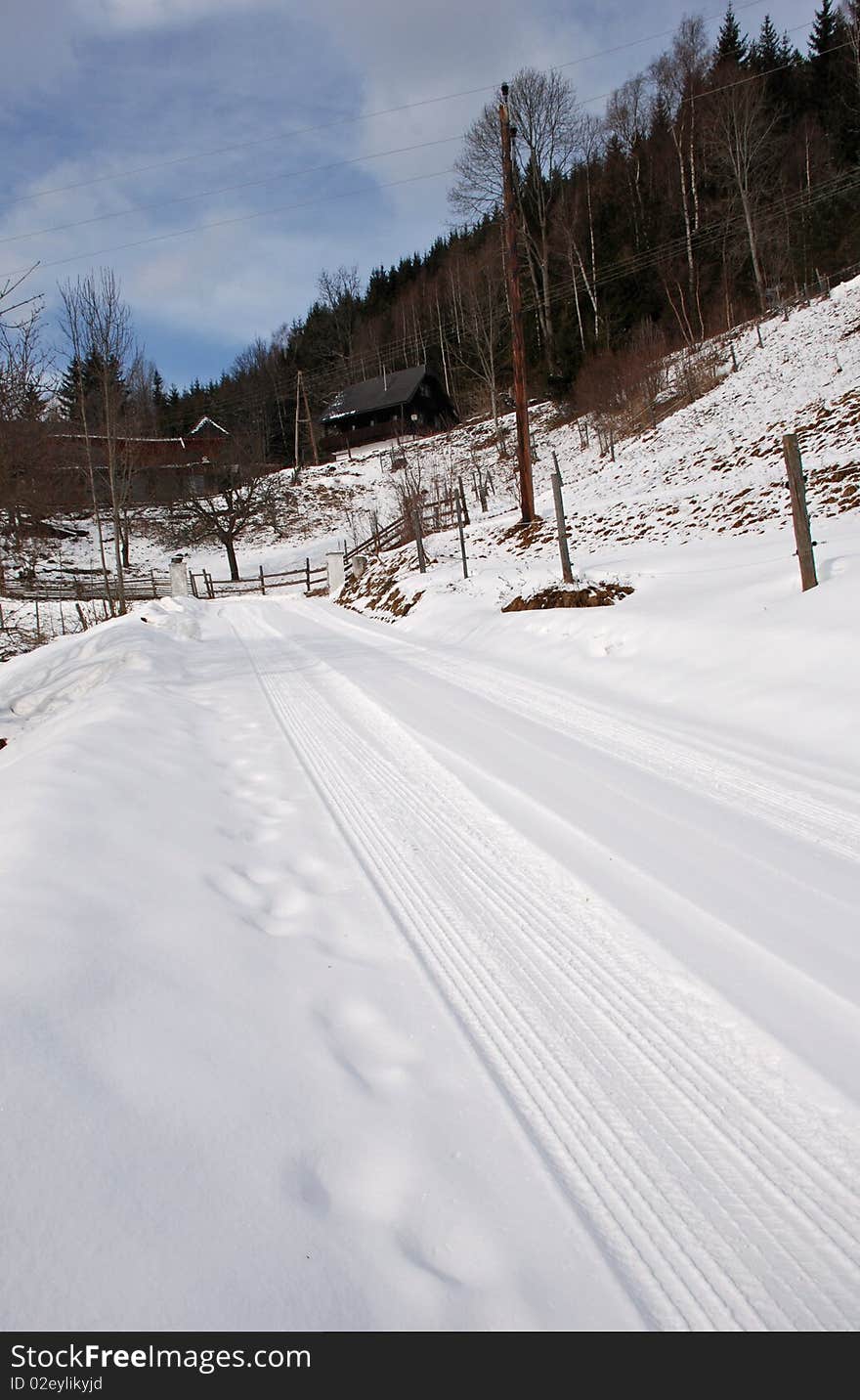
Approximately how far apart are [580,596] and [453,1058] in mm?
8224

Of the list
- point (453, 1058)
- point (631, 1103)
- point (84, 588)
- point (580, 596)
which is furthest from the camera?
point (84, 588)

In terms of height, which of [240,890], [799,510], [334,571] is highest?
[334,571]

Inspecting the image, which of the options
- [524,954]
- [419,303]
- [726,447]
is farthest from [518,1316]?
[419,303]

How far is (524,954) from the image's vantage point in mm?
2607

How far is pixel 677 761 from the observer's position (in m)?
4.43

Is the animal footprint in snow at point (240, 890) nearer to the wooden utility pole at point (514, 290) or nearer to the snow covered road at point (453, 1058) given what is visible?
the snow covered road at point (453, 1058)

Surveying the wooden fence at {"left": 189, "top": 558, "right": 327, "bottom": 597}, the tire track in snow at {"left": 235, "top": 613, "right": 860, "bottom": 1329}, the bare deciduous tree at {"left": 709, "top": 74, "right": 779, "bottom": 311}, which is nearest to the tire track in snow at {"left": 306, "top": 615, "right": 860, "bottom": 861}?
the tire track in snow at {"left": 235, "top": 613, "right": 860, "bottom": 1329}

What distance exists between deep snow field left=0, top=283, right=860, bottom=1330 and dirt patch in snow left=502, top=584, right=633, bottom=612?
11.9 feet

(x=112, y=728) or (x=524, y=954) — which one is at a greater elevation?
(x=112, y=728)

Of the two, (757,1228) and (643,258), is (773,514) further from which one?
(643,258)

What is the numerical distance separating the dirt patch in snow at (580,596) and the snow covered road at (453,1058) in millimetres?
5572

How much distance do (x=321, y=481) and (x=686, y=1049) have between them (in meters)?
48.7

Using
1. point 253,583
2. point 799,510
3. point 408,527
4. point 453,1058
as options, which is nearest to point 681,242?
point 408,527

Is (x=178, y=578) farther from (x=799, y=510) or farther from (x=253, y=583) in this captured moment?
(x=799, y=510)
